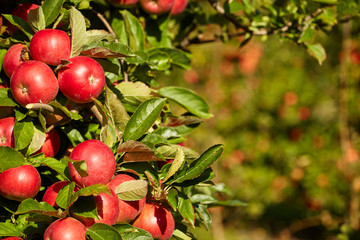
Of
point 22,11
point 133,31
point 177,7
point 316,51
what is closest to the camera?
point 22,11

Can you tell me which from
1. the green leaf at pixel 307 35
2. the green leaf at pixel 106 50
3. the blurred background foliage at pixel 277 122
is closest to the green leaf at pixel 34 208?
the green leaf at pixel 106 50

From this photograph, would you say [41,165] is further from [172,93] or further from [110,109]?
[172,93]

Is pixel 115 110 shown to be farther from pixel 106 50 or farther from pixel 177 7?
pixel 177 7

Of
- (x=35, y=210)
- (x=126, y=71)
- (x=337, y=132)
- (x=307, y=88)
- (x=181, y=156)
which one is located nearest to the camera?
(x=35, y=210)

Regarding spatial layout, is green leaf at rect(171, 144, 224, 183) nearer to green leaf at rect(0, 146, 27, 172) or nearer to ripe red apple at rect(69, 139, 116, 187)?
ripe red apple at rect(69, 139, 116, 187)

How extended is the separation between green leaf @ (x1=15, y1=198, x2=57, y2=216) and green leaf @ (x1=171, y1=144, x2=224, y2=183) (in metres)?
0.25

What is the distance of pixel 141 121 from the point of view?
88 centimetres

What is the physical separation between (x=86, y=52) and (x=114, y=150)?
21 centimetres

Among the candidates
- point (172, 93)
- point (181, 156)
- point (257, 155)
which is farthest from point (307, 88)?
point (181, 156)

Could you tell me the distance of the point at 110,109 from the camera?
35.1 inches

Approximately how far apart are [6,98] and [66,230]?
0.30m

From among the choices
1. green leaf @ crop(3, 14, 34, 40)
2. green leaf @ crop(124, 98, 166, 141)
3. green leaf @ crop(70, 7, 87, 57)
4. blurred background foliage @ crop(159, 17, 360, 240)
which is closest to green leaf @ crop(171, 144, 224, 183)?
green leaf @ crop(124, 98, 166, 141)

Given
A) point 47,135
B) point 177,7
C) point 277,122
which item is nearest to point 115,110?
point 47,135

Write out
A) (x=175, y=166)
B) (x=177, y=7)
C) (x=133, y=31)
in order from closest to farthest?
(x=175, y=166) → (x=133, y=31) → (x=177, y=7)
